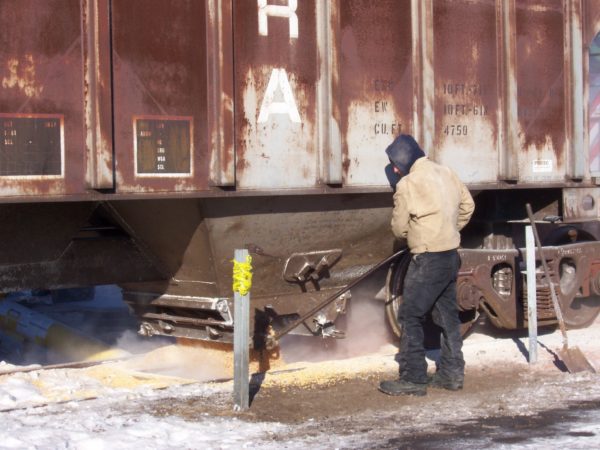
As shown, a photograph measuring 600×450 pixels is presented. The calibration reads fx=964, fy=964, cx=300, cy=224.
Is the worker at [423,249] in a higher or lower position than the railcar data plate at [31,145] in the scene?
lower

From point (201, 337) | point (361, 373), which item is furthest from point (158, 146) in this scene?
point (361, 373)

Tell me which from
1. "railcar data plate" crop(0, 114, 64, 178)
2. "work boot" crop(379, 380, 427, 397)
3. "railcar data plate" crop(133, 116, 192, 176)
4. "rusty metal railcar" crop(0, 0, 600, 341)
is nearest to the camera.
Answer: "railcar data plate" crop(0, 114, 64, 178)

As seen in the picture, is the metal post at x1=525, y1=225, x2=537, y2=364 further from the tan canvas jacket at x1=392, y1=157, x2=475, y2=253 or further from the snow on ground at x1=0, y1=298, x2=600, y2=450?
the tan canvas jacket at x1=392, y1=157, x2=475, y2=253

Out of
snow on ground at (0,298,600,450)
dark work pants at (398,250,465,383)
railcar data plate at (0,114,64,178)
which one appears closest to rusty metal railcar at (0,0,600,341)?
railcar data plate at (0,114,64,178)

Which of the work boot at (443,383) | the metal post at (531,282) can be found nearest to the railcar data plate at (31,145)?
the work boot at (443,383)

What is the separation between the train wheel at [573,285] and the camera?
8.86 m

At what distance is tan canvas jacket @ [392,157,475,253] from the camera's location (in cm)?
650

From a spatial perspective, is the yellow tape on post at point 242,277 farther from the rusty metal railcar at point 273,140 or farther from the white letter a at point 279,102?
the white letter a at point 279,102

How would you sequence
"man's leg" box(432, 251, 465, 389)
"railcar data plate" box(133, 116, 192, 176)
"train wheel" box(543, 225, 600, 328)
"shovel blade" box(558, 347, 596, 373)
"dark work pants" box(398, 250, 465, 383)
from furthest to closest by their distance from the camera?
"train wheel" box(543, 225, 600, 328) → "shovel blade" box(558, 347, 596, 373) → "man's leg" box(432, 251, 465, 389) → "dark work pants" box(398, 250, 465, 383) → "railcar data plate" box(133, 116, 192, 176)

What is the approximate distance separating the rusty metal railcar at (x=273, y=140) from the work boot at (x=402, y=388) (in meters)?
1.15

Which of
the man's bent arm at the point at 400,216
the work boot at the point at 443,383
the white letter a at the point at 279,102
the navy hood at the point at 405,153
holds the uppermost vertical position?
the white letter a at the point at 279,102

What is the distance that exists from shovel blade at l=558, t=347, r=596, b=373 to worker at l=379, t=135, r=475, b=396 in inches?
41.6

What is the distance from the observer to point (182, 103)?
6.36 m

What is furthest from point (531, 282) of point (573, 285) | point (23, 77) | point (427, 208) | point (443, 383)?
point (23, 77)
